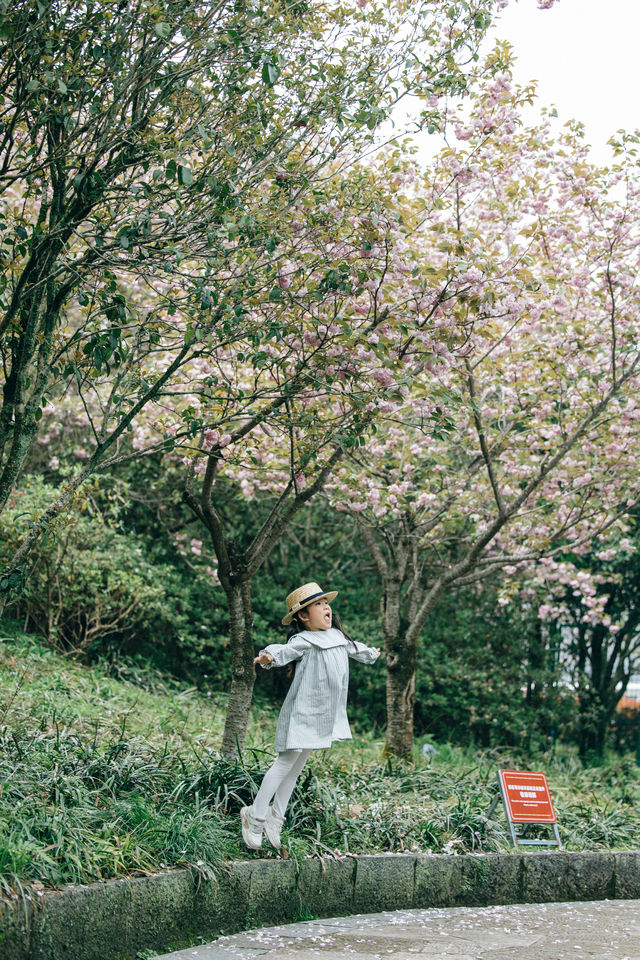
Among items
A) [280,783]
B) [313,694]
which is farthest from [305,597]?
[280,783]

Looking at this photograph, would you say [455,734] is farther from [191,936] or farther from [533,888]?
[191,936]

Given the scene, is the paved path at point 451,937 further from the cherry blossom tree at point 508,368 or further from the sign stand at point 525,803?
the cherry blossom tree at point 508,368

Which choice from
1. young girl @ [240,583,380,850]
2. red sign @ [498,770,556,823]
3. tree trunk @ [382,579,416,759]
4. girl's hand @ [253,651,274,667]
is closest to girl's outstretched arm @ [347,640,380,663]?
young girl @ [240,583,380,850]

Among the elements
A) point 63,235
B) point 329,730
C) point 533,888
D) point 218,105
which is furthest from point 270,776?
point 218,105

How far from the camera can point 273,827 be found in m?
4.38

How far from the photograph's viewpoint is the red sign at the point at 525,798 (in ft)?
18.4

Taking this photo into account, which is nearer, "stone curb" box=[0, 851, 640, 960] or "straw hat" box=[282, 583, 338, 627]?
"stone curb" box=[0, 851, 640, 960]

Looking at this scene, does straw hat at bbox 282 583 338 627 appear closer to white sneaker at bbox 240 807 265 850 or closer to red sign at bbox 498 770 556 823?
white sneaker at bbox 240 807 265 850

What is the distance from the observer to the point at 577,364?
7.16 metres

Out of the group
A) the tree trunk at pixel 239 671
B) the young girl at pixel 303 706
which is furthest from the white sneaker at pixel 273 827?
the tree trunk at pixel 239 671

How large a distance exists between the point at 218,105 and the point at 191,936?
415 cm

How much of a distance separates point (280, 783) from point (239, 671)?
1.22 meters

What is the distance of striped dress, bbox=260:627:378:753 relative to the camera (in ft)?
14.5

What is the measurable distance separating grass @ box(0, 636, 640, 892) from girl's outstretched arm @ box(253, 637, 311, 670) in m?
0.78
